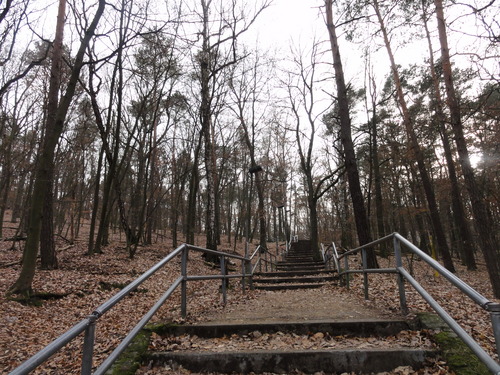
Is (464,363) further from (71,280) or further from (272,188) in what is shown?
(272,188)

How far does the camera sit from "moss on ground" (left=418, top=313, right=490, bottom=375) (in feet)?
7.42

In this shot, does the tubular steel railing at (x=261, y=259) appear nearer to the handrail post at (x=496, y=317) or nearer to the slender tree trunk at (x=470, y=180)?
the handrail post at (x=496, y=317)

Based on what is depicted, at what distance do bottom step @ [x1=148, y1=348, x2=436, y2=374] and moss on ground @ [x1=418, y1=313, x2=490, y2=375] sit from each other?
15 cm

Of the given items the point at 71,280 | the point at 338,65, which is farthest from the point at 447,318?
the point at 338,65

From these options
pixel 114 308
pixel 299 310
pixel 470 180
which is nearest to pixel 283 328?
pixel 299 310

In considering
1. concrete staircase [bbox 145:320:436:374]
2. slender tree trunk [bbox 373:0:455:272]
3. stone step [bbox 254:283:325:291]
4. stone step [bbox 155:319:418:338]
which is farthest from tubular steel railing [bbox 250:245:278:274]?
slender tree trunk [bbox 373:0:455:272]

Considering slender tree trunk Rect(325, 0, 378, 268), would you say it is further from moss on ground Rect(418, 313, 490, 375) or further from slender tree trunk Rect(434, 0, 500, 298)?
moss on ground Rect(418, 313, 490, 375)

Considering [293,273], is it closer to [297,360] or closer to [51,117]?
[297,360]

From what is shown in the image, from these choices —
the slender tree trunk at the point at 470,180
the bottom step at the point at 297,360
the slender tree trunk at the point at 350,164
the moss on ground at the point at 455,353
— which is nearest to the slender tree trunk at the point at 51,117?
the bottom step at the point at 297,360

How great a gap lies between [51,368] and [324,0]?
11.7 meters

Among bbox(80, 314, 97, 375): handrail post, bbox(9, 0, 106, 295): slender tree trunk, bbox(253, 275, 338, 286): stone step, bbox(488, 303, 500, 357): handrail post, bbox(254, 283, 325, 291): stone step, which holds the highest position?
bbox(9, 0, 106, 295): slender tree trunk

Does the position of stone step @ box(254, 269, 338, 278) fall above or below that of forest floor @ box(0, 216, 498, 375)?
above

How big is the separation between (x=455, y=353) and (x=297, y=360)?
1.28 m

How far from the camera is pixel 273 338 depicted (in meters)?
3.34
